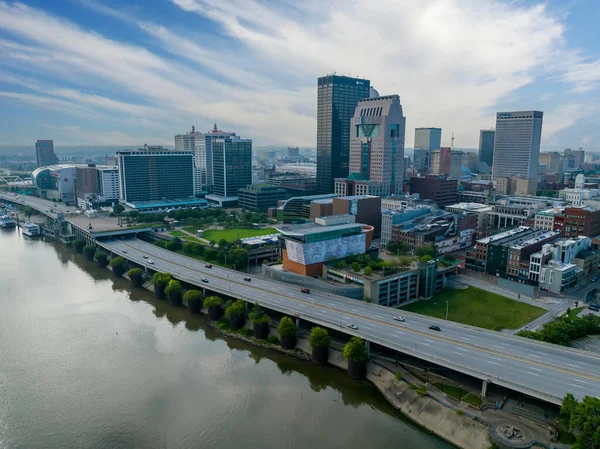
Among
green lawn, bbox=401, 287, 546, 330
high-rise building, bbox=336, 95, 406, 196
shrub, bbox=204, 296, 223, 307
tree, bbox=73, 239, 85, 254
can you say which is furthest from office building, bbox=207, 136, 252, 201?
green lawn, bbox=401, 287, 546, 330

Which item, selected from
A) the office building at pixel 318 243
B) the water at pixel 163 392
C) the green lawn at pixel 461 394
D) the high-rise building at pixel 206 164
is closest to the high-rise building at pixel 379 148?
the office building at pixel 318 243

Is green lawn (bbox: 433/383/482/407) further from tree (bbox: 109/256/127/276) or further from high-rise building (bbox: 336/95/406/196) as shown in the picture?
high-rise building (bbox: 336/95/406/196)

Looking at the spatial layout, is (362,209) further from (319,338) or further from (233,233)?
(319,338)

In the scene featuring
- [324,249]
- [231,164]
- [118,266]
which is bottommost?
[118,266]

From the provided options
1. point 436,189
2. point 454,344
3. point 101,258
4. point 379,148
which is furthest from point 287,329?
point 436,189

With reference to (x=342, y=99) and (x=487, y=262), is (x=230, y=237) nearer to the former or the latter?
(x=487, y=262)

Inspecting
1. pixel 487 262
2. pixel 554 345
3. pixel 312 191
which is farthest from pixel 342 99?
pixel 554 345
